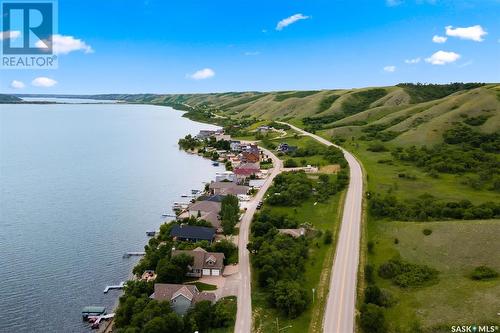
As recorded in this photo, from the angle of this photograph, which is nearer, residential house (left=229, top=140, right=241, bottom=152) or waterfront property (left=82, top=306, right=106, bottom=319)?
waterfront property (left=82, top=306, right=106, bottom=319)

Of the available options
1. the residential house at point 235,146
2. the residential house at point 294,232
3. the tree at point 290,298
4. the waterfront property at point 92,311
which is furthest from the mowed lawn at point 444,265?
the residential house at point 235,146

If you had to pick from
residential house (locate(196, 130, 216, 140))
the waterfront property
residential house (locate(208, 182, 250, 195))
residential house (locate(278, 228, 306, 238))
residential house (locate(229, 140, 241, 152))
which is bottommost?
the waterfront property

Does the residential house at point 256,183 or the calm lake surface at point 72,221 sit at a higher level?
the residential house at point 256,183

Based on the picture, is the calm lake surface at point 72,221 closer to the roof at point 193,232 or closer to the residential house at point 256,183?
the roof at point 193,232

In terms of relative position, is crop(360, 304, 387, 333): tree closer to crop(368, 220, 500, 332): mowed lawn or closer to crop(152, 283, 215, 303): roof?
crop(368, 220, 500, 332): mowed lawn

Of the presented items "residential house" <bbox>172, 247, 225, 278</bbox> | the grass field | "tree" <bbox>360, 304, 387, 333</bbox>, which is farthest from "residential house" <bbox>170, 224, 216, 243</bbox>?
the grass field

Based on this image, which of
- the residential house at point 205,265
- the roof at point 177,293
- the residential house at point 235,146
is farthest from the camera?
the residential house at point 235,146
